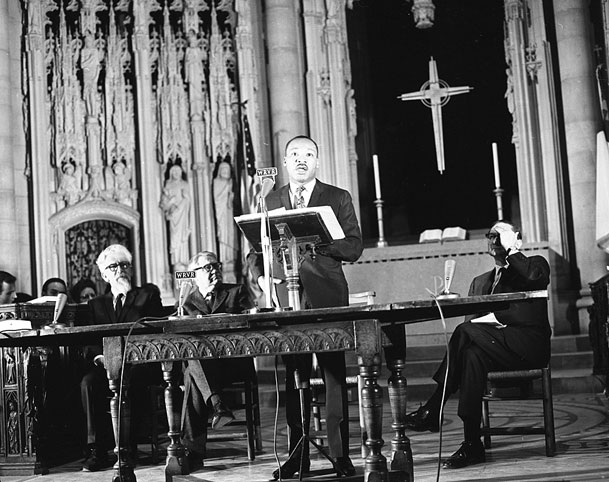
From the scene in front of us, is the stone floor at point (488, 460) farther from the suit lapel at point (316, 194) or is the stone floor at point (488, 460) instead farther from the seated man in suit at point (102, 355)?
the suit lapel at point (316, 194)

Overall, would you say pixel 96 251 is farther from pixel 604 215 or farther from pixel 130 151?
pixel 604 215

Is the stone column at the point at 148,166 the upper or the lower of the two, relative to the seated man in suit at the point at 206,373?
upper

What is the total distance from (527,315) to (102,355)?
2342 mm

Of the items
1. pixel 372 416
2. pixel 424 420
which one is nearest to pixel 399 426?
pixel 372 416

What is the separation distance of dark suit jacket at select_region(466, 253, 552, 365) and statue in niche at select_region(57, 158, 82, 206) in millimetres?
6525

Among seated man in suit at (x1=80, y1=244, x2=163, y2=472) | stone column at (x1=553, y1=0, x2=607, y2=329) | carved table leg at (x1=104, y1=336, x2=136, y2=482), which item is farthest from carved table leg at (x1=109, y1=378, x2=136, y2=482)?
stone column at (x1=553, y1=0, x2=607, y2=329)

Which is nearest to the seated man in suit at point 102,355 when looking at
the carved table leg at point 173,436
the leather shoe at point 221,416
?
the leather shoe at point 221,416

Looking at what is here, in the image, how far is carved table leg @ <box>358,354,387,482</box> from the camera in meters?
3.58

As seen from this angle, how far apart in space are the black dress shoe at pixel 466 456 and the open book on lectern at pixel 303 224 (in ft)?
4.15

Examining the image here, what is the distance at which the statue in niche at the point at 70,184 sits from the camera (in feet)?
34.3

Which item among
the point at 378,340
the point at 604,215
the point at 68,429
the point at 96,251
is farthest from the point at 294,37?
the point at 378,340

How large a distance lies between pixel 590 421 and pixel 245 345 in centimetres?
297

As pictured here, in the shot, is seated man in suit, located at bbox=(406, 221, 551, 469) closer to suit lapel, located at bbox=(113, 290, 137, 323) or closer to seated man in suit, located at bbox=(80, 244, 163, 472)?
seated man in suit, located at bbox=(80, 244, 163, 472)

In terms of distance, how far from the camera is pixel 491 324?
4.86 meters
